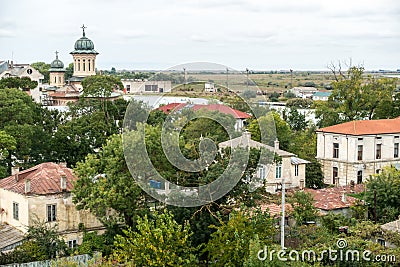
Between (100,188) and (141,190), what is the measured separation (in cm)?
112

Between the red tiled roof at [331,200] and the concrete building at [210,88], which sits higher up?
the concrete building at [210,88]

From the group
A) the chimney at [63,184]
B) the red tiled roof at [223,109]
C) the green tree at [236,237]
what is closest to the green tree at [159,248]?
the green tree at [236,237]

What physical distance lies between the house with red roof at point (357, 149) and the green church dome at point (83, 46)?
30.6 metres

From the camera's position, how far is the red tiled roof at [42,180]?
19.0m

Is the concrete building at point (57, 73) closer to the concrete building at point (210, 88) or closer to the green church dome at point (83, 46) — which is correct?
the green church dome at point (83, 46)

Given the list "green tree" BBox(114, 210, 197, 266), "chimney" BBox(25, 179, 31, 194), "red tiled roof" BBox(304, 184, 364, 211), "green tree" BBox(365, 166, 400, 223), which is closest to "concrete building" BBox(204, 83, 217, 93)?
"green tree" BBox(114, 210, 197, 266)

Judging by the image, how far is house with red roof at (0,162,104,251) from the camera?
1875cm

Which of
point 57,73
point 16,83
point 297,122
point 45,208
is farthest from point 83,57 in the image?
point 45,208

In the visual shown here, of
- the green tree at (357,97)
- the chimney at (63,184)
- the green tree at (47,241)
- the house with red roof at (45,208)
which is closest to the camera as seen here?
the green tree at (47,241)

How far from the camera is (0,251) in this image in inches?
697

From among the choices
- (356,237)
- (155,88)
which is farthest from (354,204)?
(155,88)

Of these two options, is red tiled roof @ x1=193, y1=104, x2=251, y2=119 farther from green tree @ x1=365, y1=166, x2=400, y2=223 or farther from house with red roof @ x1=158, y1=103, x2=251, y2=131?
green tree @ x1=365, y1=166, x2=400, y2=223

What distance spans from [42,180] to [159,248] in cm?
679

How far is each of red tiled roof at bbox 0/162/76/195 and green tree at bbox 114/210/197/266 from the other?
5273mm
